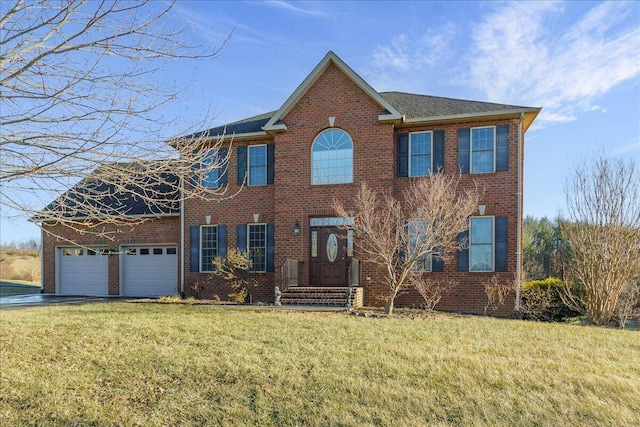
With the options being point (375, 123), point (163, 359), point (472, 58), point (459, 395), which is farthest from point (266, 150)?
point (459, 395)

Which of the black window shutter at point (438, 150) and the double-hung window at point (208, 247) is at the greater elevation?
the black window shutter at point (438, 150)

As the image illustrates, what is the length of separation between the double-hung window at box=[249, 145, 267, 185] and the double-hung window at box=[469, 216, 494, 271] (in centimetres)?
751

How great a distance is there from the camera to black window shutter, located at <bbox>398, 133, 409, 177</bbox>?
14.2 m

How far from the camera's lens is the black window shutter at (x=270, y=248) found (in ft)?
50.1

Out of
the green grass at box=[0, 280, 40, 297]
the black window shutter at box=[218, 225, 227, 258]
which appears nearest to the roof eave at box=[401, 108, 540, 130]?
the black window shutter at box=[218, 225, 227, 258]

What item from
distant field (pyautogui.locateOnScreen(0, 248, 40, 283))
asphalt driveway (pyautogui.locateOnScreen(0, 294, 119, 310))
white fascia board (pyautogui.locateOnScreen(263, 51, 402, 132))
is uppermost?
white fascia board (pyautogui.locateOnScreen(263, 51, 402, 132))

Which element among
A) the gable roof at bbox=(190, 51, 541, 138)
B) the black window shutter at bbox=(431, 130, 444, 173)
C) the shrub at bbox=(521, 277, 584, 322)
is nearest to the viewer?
the shrub at bbox=(521, 277, 584, 322)

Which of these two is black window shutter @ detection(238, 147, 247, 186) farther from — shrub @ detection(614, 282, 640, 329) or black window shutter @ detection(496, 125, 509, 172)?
shrub @ detection(614, 282, 640, 329)

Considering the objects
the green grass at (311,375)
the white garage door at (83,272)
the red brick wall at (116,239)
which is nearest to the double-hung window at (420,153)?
the green grass at (311,375)

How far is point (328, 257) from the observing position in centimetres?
1442

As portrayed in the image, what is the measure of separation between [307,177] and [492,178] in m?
6.05

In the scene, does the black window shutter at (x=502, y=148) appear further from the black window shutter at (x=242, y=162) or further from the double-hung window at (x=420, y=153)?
the black window shutter at (x=242, y=162)

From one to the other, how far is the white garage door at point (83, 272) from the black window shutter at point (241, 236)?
6.81 meters

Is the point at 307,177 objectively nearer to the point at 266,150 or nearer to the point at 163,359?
the point at 266,150
